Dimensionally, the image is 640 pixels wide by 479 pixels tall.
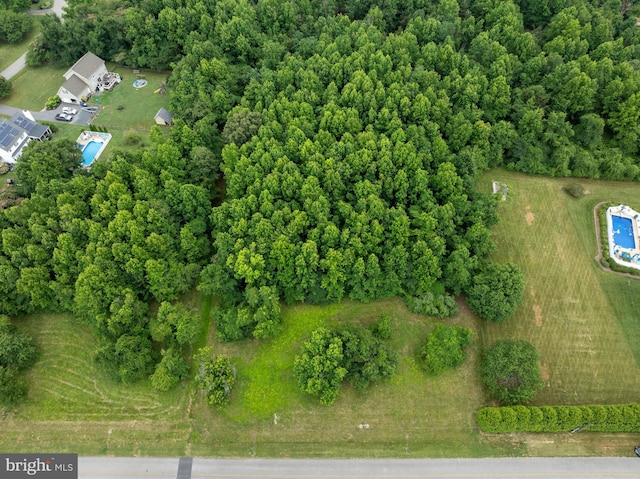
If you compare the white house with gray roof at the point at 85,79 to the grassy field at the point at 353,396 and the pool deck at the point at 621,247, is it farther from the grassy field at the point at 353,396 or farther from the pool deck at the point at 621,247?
the pool deck at the point at 621,247

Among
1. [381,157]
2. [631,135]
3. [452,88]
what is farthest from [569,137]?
[381,157]

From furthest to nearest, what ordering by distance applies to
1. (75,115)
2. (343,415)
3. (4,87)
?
(4,87), (75,115), (343,415)

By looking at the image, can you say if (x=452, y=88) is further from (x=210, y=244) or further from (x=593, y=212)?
(x=210, y=244)

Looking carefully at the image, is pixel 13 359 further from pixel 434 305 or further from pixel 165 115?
pixel 434 305

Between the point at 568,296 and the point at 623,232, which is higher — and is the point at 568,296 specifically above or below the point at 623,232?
below

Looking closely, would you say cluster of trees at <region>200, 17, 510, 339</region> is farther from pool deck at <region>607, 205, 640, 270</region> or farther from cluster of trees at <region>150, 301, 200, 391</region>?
pool deck at <region>607, 205, 640, 270</region>

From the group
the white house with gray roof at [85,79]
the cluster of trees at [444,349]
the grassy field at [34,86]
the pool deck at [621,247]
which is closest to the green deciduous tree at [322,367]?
the cluster of trees at [444,349]

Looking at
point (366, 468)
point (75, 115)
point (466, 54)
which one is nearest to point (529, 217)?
point (466, 54)
